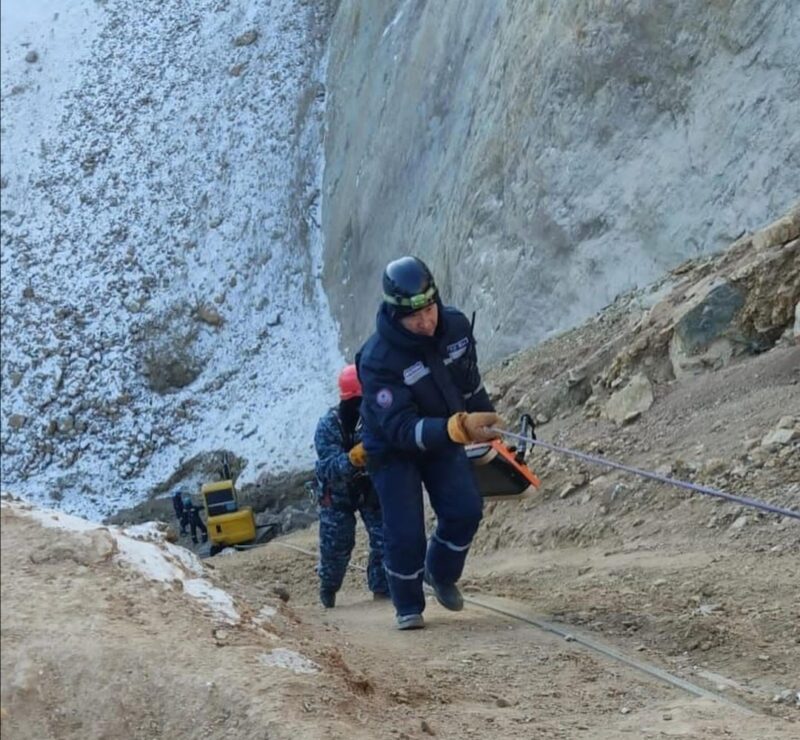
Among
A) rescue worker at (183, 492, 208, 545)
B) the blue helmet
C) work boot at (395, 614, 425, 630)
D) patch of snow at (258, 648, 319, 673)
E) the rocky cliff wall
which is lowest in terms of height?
work boot at (395, 614, 425, 630)

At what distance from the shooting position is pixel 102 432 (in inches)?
698

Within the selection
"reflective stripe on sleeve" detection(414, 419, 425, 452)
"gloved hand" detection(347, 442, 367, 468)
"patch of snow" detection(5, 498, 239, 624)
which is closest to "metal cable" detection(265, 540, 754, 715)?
"gloved hand" detection(347, 442, 367, 468)

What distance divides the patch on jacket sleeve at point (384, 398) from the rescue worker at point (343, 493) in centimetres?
107

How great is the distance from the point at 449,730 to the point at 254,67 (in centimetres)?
1904

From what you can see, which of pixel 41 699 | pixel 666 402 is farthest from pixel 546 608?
pixel 41 699

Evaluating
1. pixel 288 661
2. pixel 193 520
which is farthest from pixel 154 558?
pixel 193 520

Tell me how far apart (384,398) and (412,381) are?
0.16 m

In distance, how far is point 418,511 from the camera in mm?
5680

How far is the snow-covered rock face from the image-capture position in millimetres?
17688

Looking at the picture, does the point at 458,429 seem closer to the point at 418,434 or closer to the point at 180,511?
the point at 418,434

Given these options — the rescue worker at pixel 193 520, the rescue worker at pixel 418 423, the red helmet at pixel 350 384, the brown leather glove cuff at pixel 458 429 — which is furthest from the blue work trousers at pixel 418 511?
the rescue worker at pixel 193 520

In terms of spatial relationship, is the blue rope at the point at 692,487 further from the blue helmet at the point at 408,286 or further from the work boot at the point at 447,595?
the work boot at the point at 447,595

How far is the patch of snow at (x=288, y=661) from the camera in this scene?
3.53 m

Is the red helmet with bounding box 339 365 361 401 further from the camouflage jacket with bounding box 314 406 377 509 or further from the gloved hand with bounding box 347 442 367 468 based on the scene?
the gloved hand with bounding box 347 442 367 468
